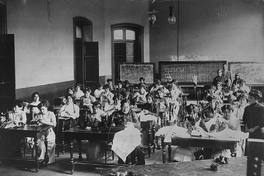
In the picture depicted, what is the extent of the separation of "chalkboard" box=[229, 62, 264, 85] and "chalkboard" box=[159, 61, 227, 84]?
0.53 m

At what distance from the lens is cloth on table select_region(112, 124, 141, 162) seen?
5797 mm

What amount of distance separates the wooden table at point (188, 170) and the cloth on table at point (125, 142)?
222 centimetres

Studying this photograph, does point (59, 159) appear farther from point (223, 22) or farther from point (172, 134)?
point (223, 22)

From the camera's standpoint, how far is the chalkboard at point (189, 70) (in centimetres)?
1365

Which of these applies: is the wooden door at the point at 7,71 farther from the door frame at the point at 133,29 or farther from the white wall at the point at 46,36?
the door frame at the point at 133,29

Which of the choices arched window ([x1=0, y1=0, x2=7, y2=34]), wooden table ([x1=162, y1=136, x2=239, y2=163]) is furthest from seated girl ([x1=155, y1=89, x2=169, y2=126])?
arched window ([x1=0, y1=0, x2=7, y2=34])

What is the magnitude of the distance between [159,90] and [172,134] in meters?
4.28

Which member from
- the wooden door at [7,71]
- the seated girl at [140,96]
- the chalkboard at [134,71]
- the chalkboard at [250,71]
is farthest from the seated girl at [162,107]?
the chalkboard at [250,71]

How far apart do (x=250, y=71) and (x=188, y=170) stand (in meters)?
10.9

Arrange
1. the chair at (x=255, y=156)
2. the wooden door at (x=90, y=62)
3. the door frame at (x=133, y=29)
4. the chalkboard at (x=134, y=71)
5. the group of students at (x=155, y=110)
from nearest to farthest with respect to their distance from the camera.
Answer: the chair at (x=255, y=156) → the group of students at (x=155, y=110) → the wooden door at (x=90, y=62) → the chalkboard at (x=134, y=71) → the door frame at (x=133, y=29)

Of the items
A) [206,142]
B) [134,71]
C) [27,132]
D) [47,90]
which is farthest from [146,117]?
[134,71]

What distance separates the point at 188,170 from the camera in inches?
135

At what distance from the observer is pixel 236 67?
541 inches

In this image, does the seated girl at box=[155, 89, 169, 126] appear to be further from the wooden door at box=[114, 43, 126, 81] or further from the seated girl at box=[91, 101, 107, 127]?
the wooden door at box=[114, 43, 126, 81]
